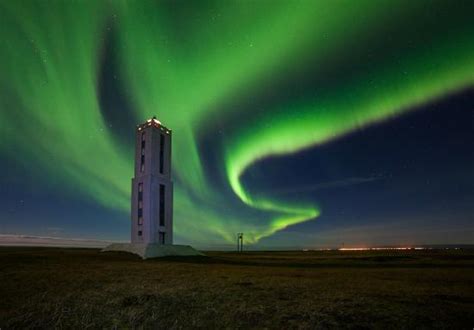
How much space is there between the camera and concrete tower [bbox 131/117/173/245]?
65.6 meters

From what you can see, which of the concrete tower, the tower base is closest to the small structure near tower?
the concrete tower

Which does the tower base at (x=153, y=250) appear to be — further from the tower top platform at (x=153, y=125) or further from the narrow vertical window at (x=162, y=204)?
the tower top platform at (x=153, y=125)

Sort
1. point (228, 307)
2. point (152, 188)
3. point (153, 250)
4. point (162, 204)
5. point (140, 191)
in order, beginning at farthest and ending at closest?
1. point (162, 204)
2. point (140, 191)
3. point (152, 188)
4. point (153, 250)
5. point (228, 307)

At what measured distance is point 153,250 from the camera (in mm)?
51031

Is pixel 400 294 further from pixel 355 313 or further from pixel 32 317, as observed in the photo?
pixel 32 317

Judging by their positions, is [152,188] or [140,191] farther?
[140,191]

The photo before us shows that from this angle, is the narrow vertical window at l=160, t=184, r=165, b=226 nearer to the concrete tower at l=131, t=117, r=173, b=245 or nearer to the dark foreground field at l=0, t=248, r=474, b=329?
the concrete tower at l=131, t=117, r=173, b=245

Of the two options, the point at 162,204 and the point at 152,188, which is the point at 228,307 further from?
the point at 162,204

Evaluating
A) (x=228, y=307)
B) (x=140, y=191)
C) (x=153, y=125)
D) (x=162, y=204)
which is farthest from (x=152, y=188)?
(x=228, y=307)

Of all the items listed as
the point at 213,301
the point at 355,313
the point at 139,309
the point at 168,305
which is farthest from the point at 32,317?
the point at 355,313

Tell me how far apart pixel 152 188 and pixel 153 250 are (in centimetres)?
1892

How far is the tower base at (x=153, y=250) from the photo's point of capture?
49.8m

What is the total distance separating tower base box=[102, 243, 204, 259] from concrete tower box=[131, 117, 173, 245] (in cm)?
831

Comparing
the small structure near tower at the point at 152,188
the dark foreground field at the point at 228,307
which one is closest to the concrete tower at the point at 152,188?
the small structure near tower at the point at 152,188
